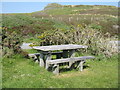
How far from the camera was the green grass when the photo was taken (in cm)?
563

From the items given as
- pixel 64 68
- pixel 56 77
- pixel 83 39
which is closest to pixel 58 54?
pixel 64 68

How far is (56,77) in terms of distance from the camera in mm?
6805

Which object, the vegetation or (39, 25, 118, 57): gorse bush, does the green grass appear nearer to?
the vegetation

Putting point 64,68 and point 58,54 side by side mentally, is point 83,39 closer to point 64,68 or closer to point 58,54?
point 58,54

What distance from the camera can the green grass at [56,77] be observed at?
563 cm

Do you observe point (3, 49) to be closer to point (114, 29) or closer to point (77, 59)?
point (77, 59)

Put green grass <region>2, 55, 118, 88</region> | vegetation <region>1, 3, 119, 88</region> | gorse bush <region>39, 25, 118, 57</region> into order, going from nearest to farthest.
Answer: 1. green grass <region>2, 55, 118, 88</region>
2. vegetation <region>1, 3, 119, 88</region>
3. gorse bush <region>39, 25, 118, 57</region>

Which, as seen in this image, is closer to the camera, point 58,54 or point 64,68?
point 64,68

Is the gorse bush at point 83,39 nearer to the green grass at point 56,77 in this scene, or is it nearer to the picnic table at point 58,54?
the green grass at point 56,77

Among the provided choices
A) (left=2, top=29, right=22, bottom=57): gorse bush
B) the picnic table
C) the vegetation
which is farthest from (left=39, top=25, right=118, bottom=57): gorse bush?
the picnic table

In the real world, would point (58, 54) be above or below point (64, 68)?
above

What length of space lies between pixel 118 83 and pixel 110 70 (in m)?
1.77

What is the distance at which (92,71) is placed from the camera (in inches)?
300

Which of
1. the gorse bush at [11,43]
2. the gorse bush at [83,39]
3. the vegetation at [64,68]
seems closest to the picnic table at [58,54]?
the vegetation at [64,68]
